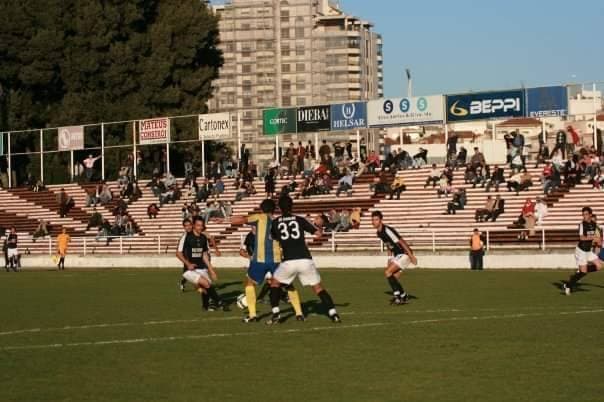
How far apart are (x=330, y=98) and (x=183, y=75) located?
192ft

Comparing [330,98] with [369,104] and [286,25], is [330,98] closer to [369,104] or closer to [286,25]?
[286,25]

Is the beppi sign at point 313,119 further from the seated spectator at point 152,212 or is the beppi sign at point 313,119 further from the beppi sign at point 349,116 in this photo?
the seated spectator at point 152,212

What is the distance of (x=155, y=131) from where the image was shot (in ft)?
217

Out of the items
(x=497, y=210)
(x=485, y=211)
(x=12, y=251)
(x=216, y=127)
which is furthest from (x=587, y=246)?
(x=216, y=127)

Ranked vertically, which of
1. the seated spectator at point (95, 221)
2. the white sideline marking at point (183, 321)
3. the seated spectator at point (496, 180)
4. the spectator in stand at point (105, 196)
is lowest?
the white sideline marking at point (183, 321)

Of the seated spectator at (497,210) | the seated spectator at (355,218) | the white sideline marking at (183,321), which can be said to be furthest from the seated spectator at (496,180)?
the white sideline marking at (183,321)

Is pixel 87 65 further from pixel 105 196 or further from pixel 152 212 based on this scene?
pixel 152 212

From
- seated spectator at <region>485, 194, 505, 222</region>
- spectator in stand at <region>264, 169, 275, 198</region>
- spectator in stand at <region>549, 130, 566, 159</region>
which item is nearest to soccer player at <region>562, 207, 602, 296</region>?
seated spectator at <region>485, 194, 505, 222</region>

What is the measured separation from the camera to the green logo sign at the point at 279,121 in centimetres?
6131

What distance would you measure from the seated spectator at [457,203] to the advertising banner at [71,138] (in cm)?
2563

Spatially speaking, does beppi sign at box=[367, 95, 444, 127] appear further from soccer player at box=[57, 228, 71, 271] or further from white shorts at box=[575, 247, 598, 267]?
white shorts at box=[575, 247, 598, 267]

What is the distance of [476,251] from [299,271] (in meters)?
22.9

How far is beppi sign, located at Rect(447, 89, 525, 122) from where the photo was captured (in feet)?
179

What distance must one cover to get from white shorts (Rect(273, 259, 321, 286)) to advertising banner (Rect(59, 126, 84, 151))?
50225 millimetres
